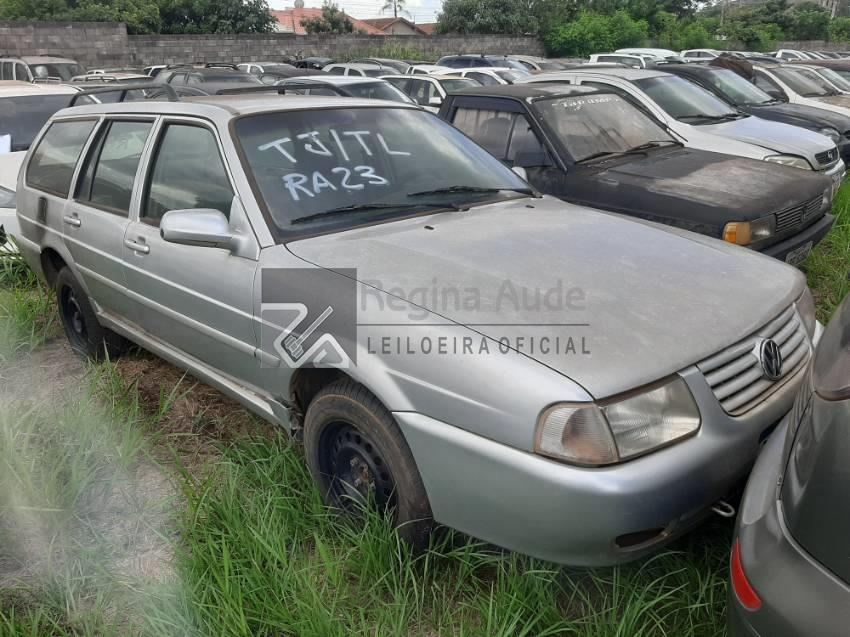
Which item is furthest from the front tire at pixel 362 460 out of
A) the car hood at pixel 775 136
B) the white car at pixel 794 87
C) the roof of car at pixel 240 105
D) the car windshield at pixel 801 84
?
the car windshield at pixel 801 84

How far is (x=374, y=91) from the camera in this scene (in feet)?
36.7

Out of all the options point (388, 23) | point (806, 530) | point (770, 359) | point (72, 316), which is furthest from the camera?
point (388, 23)

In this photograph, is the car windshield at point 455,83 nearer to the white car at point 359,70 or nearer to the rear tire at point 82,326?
the white car at point 359,70

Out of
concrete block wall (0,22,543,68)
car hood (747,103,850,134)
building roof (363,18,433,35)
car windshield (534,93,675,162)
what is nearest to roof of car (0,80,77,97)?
car windshield (534,93,675,162)

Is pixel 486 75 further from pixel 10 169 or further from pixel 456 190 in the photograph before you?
pixel 456 190

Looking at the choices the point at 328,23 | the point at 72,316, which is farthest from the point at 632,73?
the point at 328,23

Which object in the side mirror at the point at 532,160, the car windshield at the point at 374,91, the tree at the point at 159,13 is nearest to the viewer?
the side mirror at the point at 532,160

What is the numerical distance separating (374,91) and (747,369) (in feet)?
32.1

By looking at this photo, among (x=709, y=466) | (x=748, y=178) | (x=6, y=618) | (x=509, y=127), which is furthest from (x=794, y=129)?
(x=6, y=618)

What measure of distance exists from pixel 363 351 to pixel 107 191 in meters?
2.18

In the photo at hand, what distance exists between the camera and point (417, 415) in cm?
222

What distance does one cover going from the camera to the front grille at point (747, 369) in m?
2.18

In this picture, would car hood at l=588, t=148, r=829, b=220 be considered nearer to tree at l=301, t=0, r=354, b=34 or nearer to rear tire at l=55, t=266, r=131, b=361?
rear tire at l=55, t=266, r=131, b=361

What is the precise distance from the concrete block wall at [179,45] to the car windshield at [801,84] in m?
20.5
